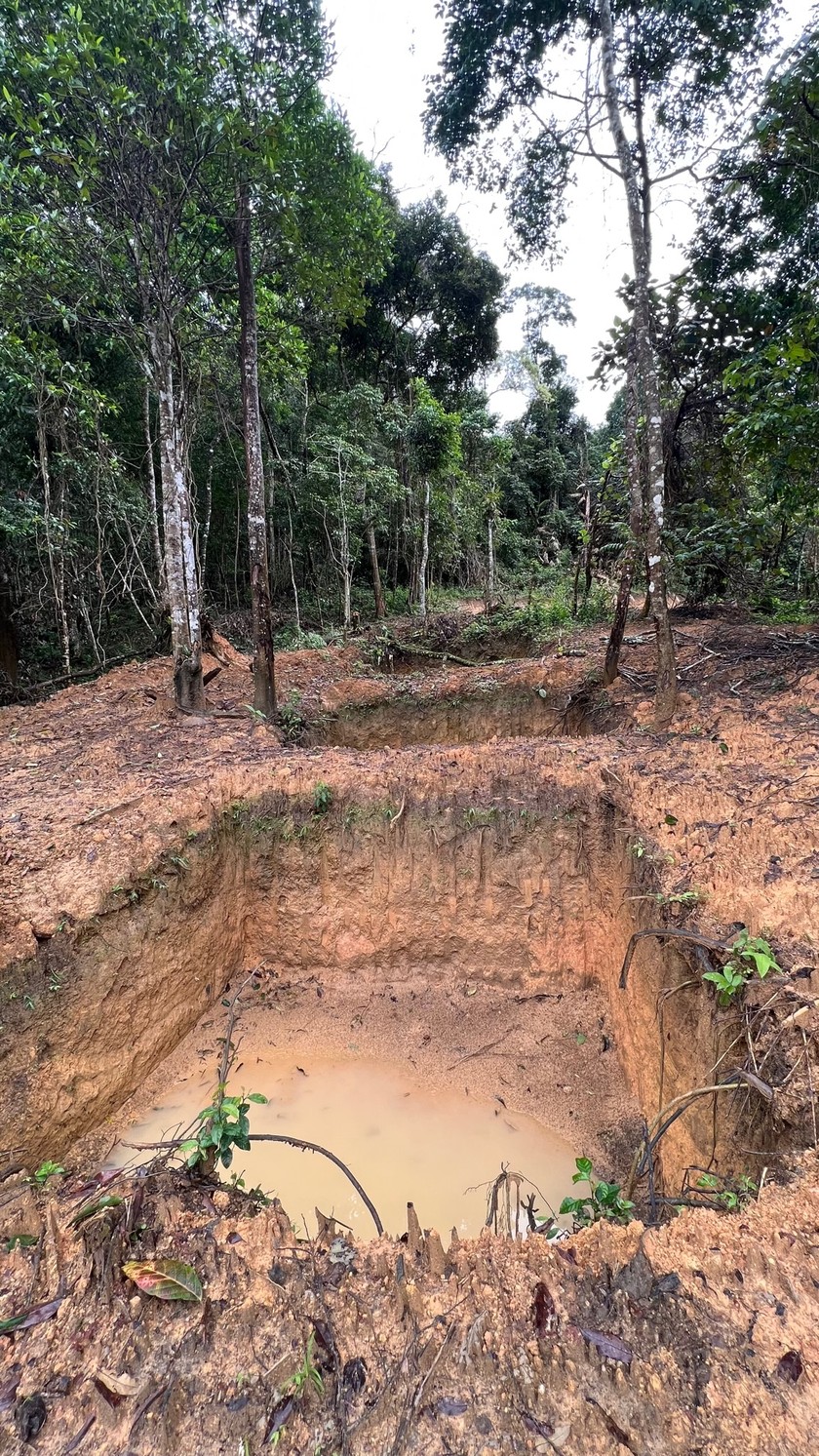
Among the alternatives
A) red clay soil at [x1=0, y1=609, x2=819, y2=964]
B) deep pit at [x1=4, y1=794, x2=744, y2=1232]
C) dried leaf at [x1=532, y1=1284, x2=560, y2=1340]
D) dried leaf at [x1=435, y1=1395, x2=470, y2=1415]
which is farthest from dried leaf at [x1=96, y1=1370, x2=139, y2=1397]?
red clay soil at [x1=0, y1=609, x2=819, y2=964]

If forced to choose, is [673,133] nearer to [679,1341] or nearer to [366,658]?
[366,658]

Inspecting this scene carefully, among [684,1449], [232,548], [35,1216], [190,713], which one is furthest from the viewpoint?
[232,548]

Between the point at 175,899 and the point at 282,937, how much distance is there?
144 cm

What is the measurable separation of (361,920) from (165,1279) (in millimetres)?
4033

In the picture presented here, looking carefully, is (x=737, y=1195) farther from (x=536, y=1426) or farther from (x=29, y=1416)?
(x=29, y=1416)

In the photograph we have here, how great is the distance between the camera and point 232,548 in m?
17.1

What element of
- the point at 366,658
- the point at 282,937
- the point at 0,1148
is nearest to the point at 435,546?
the point at 366,658

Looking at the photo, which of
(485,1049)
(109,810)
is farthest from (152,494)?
(485,1049)

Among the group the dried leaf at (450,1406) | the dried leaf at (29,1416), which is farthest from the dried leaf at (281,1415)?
the dried leaf at (29,1416)

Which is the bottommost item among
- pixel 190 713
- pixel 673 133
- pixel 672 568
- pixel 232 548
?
pixel 190 713

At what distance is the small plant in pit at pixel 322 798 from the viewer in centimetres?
589

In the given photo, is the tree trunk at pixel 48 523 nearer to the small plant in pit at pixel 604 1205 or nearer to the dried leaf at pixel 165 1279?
the dried leaf at pixel 165 1279

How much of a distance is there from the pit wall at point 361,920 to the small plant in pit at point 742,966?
3.29 ft

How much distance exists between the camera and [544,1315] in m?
1.85
